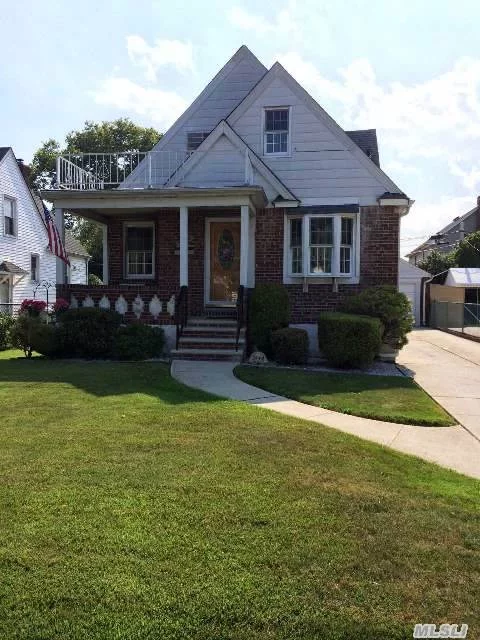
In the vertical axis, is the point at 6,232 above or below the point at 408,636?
above

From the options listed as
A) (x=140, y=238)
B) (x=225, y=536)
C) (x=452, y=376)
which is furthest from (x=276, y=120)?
(x=225, y=536)

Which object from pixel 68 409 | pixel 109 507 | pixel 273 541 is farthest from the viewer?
pixel 68 409

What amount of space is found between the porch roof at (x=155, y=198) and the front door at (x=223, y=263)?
4.66 ft

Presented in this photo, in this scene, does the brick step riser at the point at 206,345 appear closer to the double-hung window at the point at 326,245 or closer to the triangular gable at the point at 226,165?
the double-hung window at the point at 326,245

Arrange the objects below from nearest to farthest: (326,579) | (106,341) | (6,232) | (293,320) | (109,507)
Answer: (326,579), (109,507), (106,341), (293,320), (6,232)

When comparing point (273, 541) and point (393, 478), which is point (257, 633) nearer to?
point (273, 541)

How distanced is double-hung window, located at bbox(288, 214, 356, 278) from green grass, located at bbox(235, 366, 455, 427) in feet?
12.9

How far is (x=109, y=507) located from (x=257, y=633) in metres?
1.59

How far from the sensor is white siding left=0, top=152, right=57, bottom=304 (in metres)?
23.7

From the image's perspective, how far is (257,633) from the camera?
2549mm

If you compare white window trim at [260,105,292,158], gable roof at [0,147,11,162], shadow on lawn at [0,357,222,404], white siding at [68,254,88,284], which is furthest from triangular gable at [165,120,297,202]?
white siding at [68,254,88,284]

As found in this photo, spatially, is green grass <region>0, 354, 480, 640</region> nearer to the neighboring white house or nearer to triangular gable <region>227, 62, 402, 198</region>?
triangular gable <region>227, 62, 402, 198</region>

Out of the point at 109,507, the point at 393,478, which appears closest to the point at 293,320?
the point at 393,478

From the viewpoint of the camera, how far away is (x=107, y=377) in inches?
364
